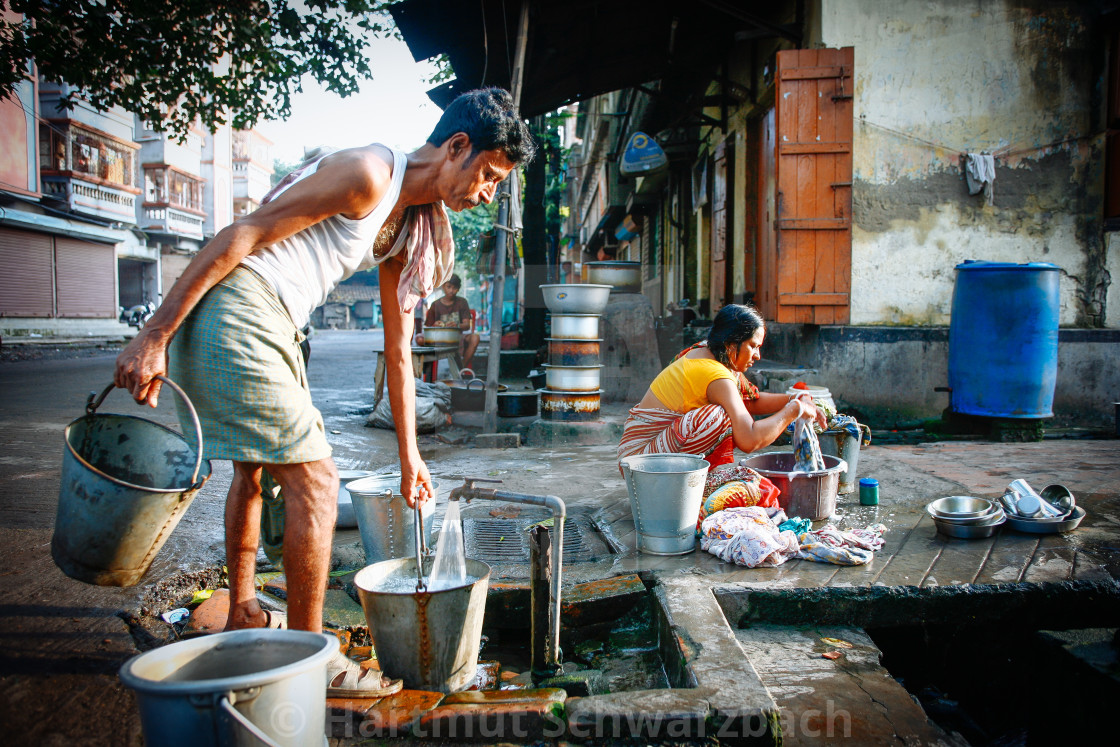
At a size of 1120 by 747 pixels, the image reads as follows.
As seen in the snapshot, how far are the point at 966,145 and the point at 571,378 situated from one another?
4553 millimetres

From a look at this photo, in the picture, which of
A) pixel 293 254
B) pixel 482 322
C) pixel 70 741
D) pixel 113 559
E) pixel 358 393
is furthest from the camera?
pixel 482 322

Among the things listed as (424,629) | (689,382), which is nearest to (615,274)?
(689,382)

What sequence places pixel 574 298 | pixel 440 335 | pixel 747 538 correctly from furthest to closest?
1. pixel 440 335
2. pixel 574 298
3. pixel 747 538

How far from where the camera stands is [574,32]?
7984 millimetres

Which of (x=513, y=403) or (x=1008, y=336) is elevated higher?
(x=1008, y=336)

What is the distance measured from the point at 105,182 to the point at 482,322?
66.8ft

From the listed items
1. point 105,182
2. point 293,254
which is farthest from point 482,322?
point 293,254

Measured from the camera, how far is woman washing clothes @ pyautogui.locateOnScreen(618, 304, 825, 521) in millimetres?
3402

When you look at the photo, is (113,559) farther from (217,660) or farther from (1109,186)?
(1109,186)

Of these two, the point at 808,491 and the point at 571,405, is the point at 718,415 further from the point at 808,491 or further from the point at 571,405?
→ the point at 571,405

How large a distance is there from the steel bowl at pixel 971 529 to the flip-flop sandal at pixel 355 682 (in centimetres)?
260

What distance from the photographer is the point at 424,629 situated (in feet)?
6.59

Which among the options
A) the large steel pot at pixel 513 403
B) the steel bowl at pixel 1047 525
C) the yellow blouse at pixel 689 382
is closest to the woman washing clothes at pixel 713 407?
the yellow blouse at pixel 689 382

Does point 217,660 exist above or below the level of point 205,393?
below
